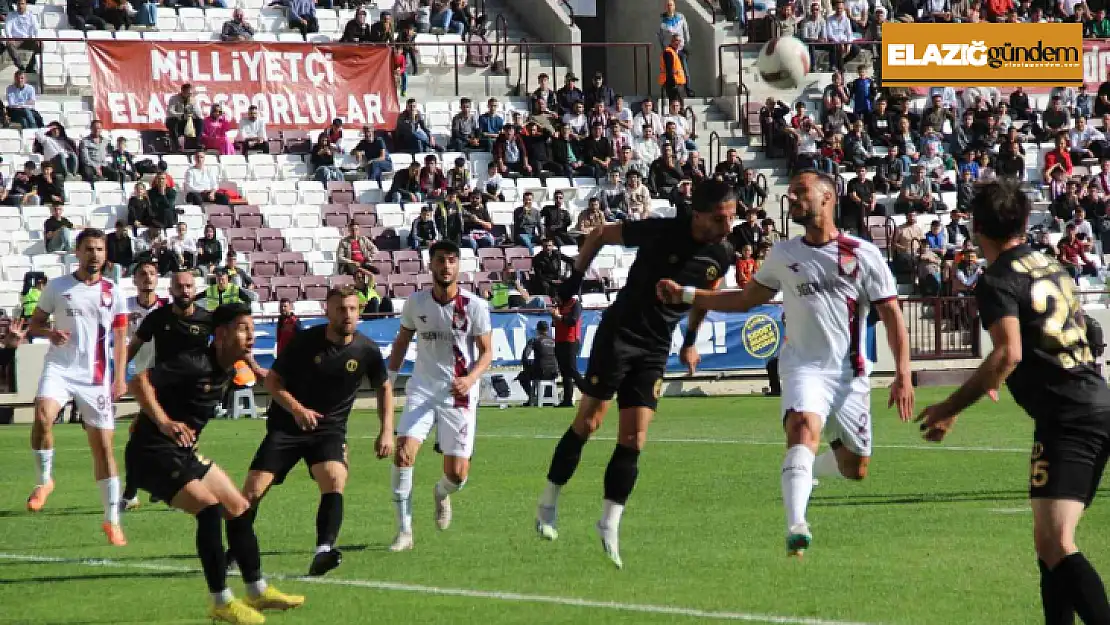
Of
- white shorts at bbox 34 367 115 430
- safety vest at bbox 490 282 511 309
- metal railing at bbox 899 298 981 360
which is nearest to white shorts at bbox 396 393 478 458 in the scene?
white shorts at bbox 34 367 115 430

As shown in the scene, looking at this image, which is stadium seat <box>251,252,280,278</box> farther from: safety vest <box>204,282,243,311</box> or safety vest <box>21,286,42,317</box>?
safety vest <box>21,286,42,317</box>

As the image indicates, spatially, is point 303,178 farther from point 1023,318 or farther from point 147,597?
point 1023,318

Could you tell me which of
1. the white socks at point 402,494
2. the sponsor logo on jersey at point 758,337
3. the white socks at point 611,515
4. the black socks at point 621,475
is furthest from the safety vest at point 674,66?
the white socks at point 611,515

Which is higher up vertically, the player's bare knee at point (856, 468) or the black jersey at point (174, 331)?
the black jersey at point (174, 331)

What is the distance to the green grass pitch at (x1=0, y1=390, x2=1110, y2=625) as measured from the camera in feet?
30.1

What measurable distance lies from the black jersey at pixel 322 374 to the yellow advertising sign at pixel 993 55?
3286 cm

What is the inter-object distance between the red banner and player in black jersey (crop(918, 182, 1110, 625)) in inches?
1100

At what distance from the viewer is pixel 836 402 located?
9508 mm

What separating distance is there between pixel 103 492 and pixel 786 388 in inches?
A: 226

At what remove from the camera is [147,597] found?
9828mm

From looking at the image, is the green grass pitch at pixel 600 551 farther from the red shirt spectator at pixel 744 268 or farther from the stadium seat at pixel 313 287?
the red shirt spectator at pixel 744 268

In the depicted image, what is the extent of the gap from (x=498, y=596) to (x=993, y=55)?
3603 cm

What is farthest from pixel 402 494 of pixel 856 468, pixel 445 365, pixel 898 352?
pixel 898 352

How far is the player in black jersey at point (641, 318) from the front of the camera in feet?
34.9
